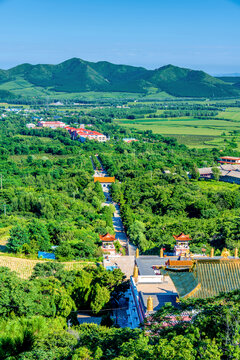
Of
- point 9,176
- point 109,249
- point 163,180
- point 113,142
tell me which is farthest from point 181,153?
point 109,249

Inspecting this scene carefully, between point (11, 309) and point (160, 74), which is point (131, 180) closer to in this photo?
point (11, 309)

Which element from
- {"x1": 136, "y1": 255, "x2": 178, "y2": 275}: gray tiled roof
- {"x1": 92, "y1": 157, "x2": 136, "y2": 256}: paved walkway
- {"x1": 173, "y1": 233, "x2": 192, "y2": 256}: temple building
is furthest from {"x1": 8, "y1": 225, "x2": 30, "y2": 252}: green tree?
{"x1": 173, "y1": 233, "x2": 192, "y2": 256}: temple building

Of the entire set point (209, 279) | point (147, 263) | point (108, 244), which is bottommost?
point (108, 244)

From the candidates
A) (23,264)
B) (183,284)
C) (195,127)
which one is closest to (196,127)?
(195,127)

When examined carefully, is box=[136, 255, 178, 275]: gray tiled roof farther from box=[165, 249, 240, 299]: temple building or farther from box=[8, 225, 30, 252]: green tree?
box=[8, 225, 30, 252]: green tree

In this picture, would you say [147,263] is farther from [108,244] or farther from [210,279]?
[108,244]
